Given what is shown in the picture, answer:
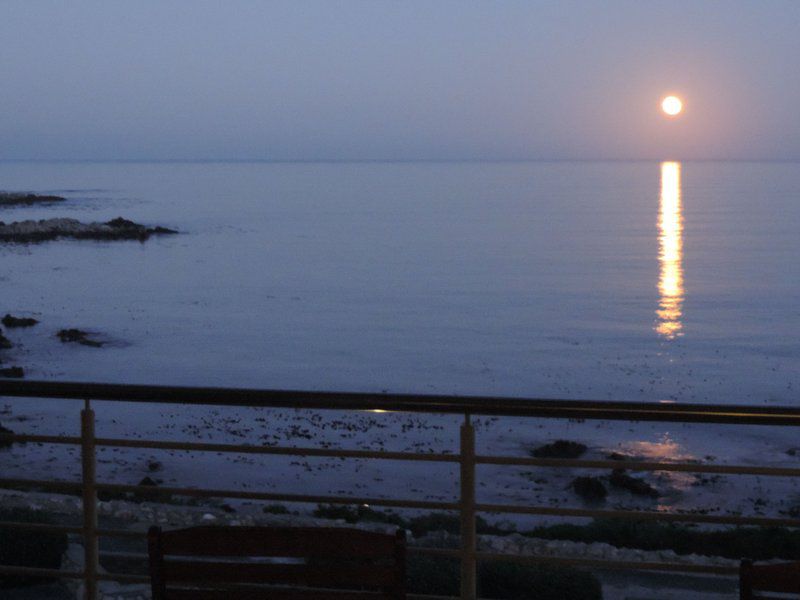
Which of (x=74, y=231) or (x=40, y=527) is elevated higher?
(x=40, y=527)

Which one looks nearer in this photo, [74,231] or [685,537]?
[685,537]

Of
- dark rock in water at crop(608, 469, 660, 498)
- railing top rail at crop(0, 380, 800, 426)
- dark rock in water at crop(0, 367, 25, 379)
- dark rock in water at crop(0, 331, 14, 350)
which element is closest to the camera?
railing top rail at crop(0, 380, 800, 426)

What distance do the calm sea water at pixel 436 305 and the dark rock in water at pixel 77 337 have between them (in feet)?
1.34

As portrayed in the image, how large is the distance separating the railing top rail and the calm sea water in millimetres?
21917

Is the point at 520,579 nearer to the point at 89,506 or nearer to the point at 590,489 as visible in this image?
the point at 89,506

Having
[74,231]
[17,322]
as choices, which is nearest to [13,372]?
[17,322]

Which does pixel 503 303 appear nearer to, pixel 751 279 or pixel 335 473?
pixel 751 279

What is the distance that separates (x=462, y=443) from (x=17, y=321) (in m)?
33.8

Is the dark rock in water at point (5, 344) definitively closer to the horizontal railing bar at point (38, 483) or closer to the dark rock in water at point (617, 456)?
the dark rock in water at point (617, 456)

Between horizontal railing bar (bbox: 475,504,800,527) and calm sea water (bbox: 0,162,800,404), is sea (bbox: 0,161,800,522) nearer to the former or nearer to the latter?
calm sea water (bbox: 0,162,800,404)

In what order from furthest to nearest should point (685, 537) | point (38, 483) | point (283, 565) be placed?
point (685, 537) < point (38, 483) < point (283, 565)

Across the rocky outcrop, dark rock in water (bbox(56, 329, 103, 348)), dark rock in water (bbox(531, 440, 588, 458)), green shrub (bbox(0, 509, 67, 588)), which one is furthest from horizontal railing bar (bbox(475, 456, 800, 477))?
the rocky outcrop

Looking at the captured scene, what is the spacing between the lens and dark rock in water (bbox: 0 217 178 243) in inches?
2562

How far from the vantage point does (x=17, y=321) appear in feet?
112
